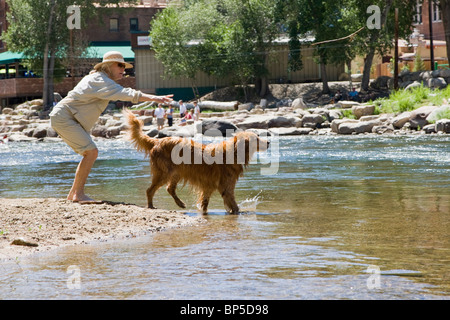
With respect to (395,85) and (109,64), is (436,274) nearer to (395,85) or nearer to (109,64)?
(109,64)

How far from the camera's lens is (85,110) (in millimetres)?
7906

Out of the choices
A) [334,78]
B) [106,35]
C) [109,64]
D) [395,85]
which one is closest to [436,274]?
[109,64]

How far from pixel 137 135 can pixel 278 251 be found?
130 inches

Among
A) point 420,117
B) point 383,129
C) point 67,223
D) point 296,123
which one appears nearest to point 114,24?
point 296,123

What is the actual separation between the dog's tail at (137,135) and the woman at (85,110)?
0.43 metres

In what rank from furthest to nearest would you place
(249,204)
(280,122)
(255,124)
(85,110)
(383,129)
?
(280,122) < (255,124) < (383,129) < (249,204) < (85,110)

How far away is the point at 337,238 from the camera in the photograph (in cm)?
615

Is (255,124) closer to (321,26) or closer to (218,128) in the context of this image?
(218,128)

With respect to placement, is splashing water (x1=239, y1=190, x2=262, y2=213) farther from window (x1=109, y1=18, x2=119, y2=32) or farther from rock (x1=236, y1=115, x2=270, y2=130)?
window (x1=109, y1=18, x2=119, y2=32)

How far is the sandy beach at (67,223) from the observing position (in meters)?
5.93

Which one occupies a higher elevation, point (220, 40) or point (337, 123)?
point (220, 40)

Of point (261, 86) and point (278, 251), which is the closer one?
point (278, 251)

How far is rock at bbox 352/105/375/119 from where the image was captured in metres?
30.3

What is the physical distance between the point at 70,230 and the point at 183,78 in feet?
141
